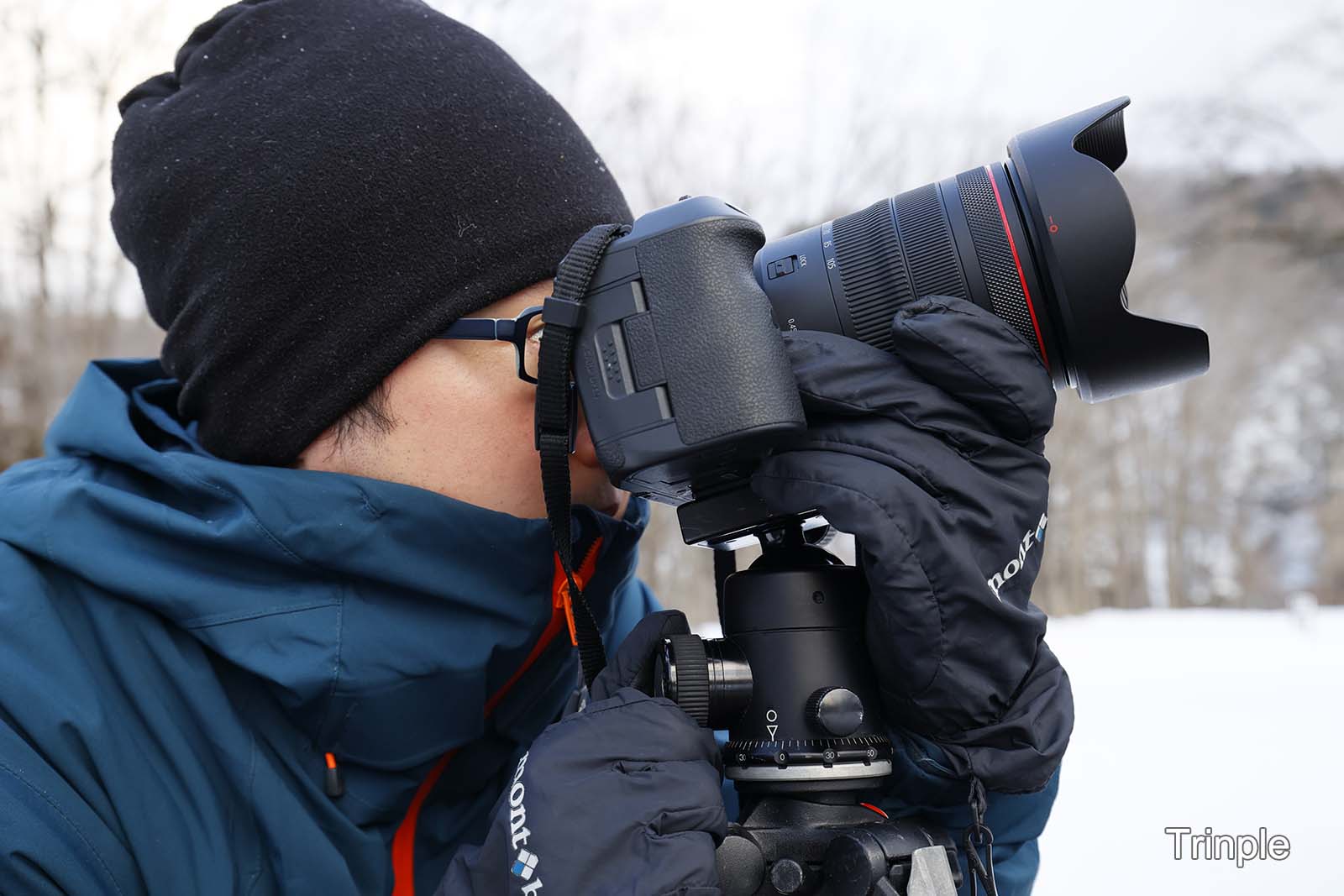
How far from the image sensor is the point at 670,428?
943 millimetres

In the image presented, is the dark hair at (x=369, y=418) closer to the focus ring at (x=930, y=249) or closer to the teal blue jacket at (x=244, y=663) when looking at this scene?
the teal blue jacket at (x=244, y=663)

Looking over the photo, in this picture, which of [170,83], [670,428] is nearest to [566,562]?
[670,428]

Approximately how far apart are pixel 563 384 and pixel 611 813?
39 cm

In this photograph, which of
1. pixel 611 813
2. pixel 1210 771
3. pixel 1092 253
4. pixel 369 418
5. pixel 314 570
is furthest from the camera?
pixel 1210 771

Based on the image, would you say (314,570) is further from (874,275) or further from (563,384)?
(874,275)

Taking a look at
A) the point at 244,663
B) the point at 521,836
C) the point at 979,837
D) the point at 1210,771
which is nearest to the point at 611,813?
the point at 521,836

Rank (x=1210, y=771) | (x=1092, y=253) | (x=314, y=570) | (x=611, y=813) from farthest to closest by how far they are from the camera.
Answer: (x=1210, y=771) < (x=314, y=570) < (x=1092, y=253) < (x=611, y=813)

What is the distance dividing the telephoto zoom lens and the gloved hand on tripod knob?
56mm

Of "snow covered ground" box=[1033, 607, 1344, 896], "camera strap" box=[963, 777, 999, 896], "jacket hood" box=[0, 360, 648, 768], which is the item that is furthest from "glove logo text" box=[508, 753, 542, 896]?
"snow covered ground" box=[1033, 607, 1344, 896]

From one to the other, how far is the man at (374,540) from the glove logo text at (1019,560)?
0.02m

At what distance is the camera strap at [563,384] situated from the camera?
0.98 metres

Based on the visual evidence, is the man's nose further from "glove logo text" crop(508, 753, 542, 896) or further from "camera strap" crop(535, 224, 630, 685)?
"glove logo text" crop(508, 753, 542, 896)

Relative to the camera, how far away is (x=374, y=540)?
112cm

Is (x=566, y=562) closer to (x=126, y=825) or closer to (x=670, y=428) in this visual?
(x=670, y=428)
